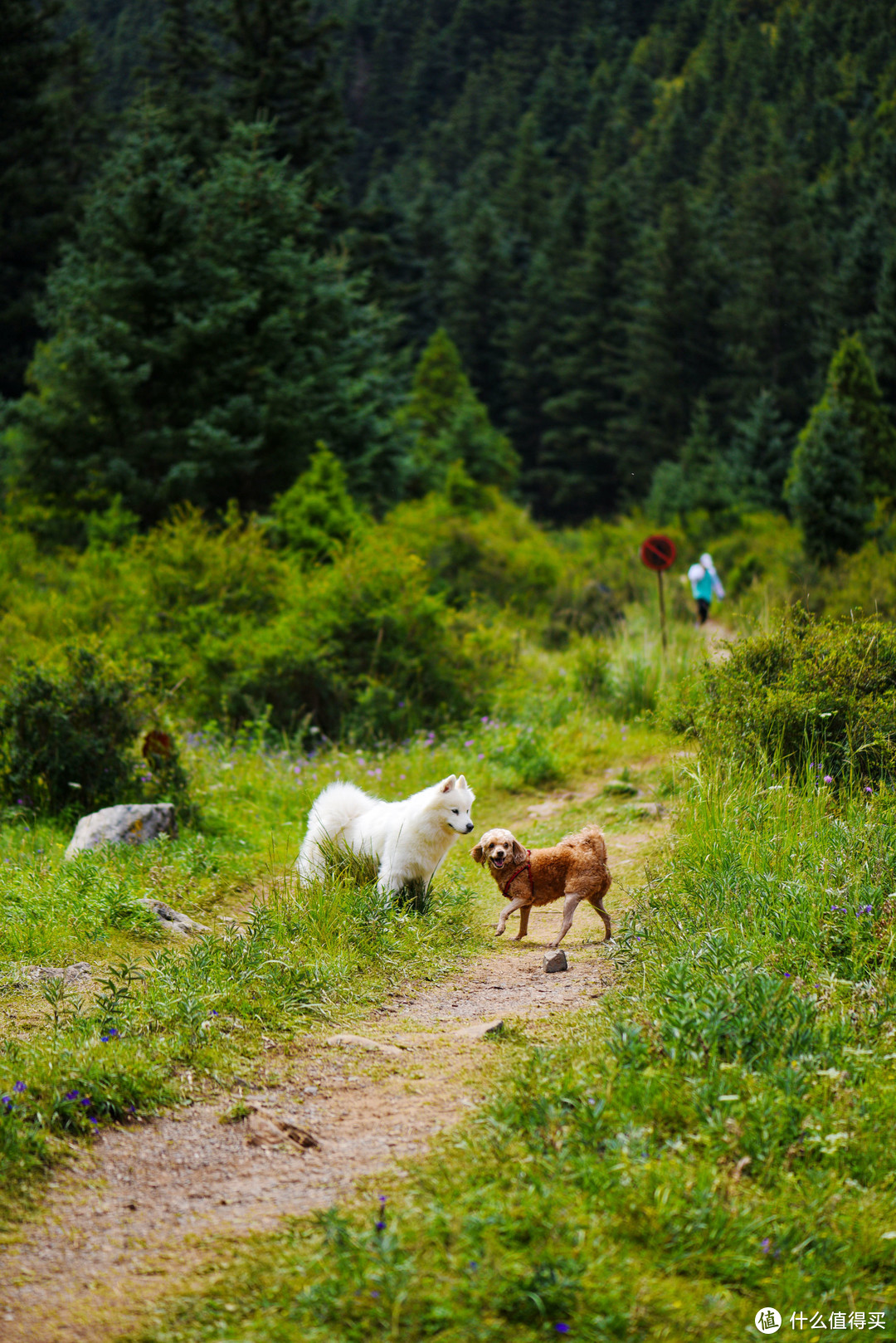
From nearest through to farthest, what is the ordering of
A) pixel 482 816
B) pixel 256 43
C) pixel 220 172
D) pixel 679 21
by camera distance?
pixel 482 816 → pixel 220 172 → pixel 256 43 → pixel 679 21

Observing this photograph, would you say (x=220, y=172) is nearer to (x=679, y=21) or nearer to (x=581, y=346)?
(x=581, y=346)

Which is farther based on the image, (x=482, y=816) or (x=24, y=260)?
(x=24, y=260)

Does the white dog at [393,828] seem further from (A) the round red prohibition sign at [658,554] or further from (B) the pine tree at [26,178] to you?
(B) the pine tree at [26,178]

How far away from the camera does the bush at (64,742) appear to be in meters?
8.59

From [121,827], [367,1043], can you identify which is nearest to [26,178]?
[121,827]

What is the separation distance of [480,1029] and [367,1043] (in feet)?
1.53

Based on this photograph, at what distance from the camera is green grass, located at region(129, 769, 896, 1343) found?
286cm

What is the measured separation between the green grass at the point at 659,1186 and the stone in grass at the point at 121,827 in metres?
3.95

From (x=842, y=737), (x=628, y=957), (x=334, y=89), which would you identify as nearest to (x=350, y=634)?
(x=842, y=737)

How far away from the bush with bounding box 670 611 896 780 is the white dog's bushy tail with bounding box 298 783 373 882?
7.85 ft

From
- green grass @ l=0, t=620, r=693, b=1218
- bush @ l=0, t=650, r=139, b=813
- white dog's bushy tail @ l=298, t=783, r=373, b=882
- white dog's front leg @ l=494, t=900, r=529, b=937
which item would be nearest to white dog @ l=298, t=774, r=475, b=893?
white dog's bushy tail @ l=298, t=783, r=373, b=882

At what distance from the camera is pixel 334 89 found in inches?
1196

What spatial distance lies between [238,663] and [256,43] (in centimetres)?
Result: 2404

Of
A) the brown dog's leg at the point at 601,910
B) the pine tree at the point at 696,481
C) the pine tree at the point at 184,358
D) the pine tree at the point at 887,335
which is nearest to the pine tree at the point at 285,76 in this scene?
the pine tree at the point at 184,358
